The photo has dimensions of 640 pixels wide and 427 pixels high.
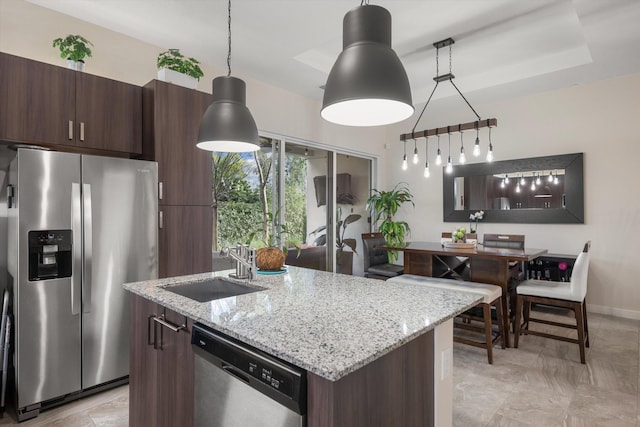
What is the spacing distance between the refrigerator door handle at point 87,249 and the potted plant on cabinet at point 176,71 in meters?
1.13

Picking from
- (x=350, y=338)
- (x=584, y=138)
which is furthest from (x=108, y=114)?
(x=584, y=138)

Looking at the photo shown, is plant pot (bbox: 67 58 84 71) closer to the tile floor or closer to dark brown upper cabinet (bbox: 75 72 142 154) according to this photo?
dark brown upper cabinet (bbox: 75 72 142 154)

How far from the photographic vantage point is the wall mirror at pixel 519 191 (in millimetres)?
4316

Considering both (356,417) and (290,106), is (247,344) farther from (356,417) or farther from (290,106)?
(290,106)

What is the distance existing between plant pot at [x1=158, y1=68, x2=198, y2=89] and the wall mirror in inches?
152

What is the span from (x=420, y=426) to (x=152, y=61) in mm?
3552

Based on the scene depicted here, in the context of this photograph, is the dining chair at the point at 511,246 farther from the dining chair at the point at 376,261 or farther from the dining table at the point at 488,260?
the dining chair at the point at 376,261

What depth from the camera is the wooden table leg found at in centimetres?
313

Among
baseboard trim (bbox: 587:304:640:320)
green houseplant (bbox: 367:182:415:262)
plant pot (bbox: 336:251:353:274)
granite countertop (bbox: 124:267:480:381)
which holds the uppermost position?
green houseplant (bbox: 367:182:415:262)

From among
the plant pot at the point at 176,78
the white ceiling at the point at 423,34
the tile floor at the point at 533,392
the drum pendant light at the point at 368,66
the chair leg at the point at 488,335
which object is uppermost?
the white ceiling at the point at 423,34

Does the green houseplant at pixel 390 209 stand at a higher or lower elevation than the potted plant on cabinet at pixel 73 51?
lower

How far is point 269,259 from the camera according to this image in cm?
216

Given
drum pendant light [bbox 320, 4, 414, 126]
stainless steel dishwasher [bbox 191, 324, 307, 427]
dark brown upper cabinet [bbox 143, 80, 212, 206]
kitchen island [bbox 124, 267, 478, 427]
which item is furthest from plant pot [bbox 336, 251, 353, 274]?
drum pendant light [bbox 320, 4, 414, 126]

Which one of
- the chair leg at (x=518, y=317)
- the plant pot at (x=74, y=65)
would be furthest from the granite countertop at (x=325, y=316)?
the chair leg at (x=518, y=317)
